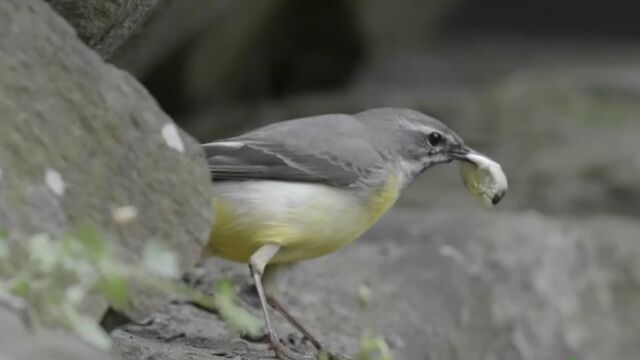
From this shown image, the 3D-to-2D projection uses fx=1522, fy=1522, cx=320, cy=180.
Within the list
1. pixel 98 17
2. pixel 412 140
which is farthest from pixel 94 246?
pixel 412 140

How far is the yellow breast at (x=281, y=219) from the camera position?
4.14m

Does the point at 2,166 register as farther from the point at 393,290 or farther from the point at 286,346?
the point at 393,290

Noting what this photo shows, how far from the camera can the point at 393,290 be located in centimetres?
543

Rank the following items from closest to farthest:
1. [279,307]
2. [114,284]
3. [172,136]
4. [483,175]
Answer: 1. [114,284]
2. [172,136]
3. [279,307]
4. [483,175]

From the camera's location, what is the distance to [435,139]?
4.67 metres

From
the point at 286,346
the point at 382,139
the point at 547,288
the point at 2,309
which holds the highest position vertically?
the point at 2,309

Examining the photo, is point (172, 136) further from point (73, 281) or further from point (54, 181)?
point (73, 281)

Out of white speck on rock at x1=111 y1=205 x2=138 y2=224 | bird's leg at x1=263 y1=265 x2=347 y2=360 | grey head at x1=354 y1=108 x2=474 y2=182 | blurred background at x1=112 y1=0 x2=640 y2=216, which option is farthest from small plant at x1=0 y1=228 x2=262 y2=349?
blurred background at x1=112 y1=0 x2=640 y2=216

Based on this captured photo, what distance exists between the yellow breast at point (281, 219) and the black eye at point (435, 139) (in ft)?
1.59

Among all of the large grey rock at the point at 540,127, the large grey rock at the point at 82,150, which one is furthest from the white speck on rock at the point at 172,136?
the large grey rock at the point at 540,127

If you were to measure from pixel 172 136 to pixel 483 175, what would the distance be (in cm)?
173

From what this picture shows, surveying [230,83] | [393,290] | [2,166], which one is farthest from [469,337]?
[230,83]

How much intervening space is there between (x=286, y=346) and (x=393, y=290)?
99 cm

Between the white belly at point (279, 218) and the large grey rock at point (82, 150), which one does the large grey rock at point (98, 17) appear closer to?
the large grey rock at point (82, 150)
